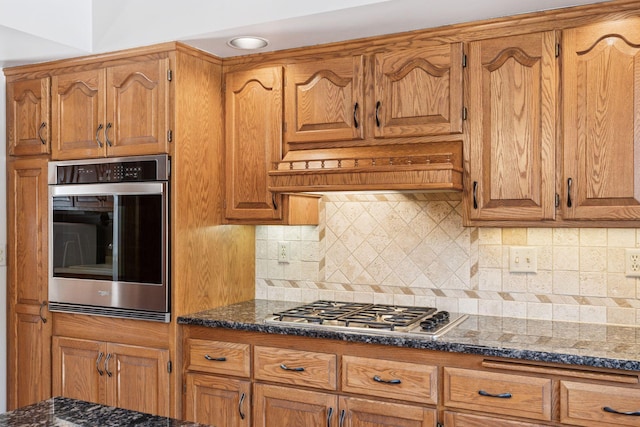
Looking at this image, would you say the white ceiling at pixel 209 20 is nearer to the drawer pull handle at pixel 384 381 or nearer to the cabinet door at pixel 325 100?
the cabinet door at pixel 325 100

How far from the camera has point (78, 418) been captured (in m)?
1.47

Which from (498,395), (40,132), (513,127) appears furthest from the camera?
(40,132)

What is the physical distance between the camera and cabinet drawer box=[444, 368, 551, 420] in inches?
87.6

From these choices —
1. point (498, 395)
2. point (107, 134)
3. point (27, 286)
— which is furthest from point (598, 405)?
point (27, 286)

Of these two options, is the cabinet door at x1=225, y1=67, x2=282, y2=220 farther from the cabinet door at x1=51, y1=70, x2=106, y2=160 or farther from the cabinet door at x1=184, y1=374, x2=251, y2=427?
the cabinet door at x1=184, y1=374, x2=251, y2=427

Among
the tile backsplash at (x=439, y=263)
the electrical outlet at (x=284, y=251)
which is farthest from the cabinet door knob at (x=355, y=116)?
the electrical outlet at (x=284, y=251)

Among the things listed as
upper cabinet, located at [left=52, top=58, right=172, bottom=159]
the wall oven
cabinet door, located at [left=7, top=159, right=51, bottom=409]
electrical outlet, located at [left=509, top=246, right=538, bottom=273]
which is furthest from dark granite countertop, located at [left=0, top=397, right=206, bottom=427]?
cabinet door, located at [left=7, top=159, right=51, bottom=409]

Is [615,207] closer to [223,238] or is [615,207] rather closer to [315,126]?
[315,126]

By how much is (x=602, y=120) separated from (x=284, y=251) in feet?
5.74

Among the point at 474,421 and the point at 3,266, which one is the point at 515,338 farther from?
the point at 3,266

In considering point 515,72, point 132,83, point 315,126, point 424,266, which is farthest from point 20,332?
point 515,72

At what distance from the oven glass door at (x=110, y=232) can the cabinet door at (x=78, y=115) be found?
0.66 ft

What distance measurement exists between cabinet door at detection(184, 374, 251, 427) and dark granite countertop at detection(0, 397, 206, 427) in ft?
4.22

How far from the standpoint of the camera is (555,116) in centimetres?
252
